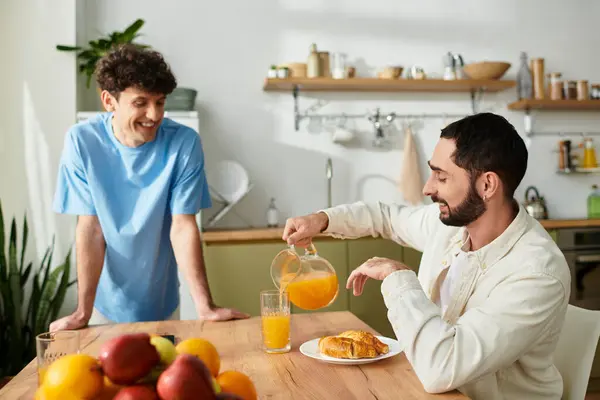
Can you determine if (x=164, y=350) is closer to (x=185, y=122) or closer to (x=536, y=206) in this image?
(x=185, y=122)

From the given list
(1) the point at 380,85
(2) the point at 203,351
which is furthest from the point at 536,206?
(2) the point at 203,351

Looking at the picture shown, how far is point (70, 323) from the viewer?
1713mm

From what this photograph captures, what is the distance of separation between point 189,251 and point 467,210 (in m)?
0.97

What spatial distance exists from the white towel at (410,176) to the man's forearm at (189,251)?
2.37 metres

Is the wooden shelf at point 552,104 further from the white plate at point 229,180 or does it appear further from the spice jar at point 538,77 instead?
the white plate at point 229,180

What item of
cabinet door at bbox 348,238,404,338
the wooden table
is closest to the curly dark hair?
the wooden table

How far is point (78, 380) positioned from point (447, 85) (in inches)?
146

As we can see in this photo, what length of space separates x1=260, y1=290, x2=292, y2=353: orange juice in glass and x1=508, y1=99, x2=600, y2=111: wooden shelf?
3.31 m

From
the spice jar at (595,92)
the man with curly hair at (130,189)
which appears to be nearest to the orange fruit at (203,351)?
the man with curly hair at (130,189)

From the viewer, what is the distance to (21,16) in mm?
3570

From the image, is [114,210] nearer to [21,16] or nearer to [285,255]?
[285,255]

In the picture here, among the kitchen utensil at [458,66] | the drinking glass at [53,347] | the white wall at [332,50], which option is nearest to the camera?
the drinking glass at [53,347]

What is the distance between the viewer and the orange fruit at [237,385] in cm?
80

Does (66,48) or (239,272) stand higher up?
(66,48)
